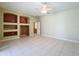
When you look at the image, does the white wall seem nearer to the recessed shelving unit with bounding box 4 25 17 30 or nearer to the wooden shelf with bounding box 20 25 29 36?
the wooden shelf with bounding box 20 25 29 36

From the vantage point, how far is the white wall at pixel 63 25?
6143 millimetres

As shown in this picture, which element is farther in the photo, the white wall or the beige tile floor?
the white wall

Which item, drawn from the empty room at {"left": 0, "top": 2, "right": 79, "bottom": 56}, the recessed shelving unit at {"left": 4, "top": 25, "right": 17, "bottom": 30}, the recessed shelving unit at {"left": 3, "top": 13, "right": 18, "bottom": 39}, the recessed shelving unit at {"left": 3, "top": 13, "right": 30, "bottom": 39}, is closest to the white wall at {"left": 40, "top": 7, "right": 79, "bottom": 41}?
the empty room at {"left": 0, "top": 2, "right": 79, "bottom": 56}

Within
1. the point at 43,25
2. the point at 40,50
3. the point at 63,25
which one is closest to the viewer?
the point at 40,50

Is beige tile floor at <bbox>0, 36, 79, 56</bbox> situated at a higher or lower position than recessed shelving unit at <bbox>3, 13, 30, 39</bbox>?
lower

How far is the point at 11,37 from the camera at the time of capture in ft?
23.7

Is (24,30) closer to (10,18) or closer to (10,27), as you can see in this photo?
(10,27)

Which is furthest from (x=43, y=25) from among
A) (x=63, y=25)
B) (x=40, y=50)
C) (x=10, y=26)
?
(x=40, y=50)

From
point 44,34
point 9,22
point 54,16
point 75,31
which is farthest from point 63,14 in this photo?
point 9,22

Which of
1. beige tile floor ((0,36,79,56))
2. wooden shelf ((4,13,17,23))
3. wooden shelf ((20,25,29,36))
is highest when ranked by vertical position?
wooden shelf ((4,13,17,23))

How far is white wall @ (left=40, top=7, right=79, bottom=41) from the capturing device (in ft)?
20.2

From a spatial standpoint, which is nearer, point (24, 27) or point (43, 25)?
→ point (24, 27)

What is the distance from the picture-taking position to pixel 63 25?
7.18m

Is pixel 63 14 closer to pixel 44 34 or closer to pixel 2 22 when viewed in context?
pixel 44 34
